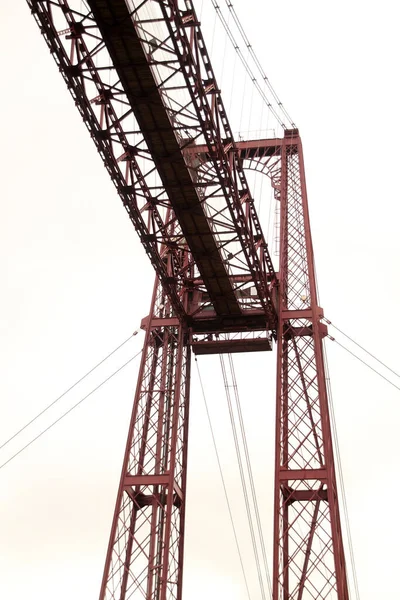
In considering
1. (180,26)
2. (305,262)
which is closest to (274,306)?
(305,262)

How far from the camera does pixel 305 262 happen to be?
29.7 metres

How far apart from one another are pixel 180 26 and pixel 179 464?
1359 centimetres

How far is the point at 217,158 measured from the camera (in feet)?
74.4

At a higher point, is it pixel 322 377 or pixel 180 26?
pixel 180 26

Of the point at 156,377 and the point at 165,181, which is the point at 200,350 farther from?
the point at 165,181

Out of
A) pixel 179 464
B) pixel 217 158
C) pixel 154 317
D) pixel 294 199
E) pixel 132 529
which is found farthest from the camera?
pixel 294 199

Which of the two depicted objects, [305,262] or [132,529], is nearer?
[132,529]

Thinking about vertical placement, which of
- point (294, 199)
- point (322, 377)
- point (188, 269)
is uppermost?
point (294, 199)

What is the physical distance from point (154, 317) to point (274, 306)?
4.03 metres

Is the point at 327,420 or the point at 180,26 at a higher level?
the point at 180,26

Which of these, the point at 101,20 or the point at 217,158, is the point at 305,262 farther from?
the point at 101,20

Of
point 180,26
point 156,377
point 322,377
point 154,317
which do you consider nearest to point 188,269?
point 154,317

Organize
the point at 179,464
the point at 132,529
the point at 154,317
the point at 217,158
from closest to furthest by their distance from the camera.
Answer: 1. the point at 217,158
2. the point at 132,529
3. the point at 179,464
4. the point at 154,317

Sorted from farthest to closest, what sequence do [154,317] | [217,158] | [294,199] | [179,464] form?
[294,199], [154,317], [179,464], [217,158]
